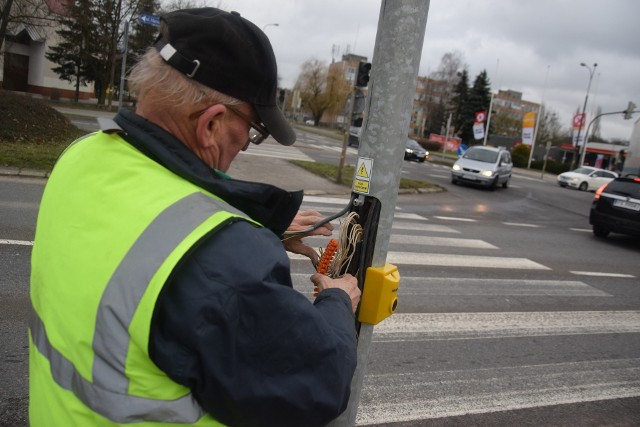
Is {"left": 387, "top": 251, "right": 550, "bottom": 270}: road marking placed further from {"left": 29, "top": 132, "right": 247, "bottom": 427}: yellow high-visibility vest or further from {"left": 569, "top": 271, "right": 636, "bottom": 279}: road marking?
{"left": 29, "top": 132, "right": 247, "bottom": 427}: yellow high-visibility vest

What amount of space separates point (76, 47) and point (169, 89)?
41.3 metres

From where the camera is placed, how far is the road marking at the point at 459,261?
7.55 meters

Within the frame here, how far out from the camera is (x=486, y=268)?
25.0ft

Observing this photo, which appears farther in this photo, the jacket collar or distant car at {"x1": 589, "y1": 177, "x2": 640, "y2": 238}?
distant car at {"x1": 589, "y1": 177, "x2": 640, "y2": 238}

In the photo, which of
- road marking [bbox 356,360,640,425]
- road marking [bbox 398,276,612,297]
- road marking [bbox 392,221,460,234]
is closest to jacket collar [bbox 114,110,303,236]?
road marking [bbox 356,360,640,425]

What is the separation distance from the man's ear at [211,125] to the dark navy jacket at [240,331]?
0.08 m

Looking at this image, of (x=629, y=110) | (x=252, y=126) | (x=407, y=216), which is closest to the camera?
(x=252, y=126)

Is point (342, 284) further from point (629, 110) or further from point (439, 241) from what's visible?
point (629, 110)

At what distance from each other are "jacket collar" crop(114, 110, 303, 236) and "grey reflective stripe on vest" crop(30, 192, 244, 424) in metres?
0.09

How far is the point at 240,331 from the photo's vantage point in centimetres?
112

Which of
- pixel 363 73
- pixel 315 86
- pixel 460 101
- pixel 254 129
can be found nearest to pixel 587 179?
pixel 363 73

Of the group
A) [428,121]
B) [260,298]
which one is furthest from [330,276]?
[428,121]

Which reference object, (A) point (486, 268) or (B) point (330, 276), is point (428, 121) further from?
(B) point (330, 276)

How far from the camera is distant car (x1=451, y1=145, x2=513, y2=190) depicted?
795 inches
